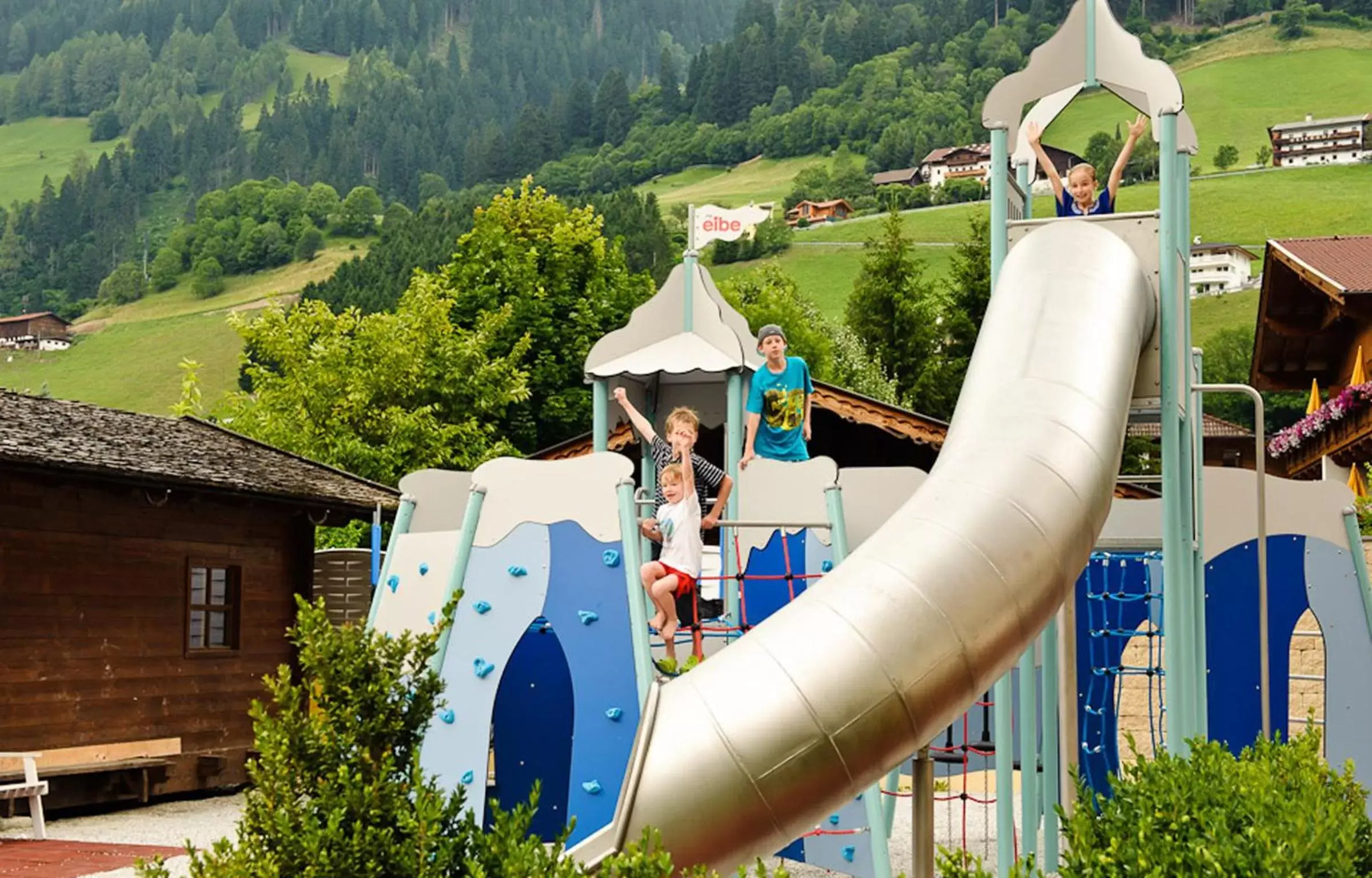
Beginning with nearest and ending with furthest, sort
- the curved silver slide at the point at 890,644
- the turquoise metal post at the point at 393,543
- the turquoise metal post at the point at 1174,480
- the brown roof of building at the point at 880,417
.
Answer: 1. the curved silver slide at the point at 890,644
2. the turquoise metal post at the point at 1174,480
3. the turquoise metal post at the point at 393,543
4. the brown roof of building at the point at 880,417

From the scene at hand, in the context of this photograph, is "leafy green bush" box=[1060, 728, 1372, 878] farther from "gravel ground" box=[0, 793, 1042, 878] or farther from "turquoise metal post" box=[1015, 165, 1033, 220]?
"gravel ground" box=[0, 793, 1042, 878]

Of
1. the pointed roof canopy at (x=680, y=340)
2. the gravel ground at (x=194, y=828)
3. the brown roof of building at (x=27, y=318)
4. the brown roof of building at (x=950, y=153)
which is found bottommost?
the gravel ground at (x=194, y=828)

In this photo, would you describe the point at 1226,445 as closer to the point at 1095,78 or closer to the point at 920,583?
the point at 1095,78

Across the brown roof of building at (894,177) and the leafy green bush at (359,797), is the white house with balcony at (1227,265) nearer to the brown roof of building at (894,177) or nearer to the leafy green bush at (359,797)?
the brown roof of building at (894,177)

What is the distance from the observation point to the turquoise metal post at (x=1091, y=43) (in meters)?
10.8

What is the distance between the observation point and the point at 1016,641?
6.90 metres

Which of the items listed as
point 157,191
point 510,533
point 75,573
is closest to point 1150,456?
point 75,573

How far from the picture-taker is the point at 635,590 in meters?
8.75

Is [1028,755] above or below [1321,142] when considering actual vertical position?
below

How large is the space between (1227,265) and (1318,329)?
66.0m

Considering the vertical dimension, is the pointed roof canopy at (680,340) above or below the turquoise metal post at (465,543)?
above

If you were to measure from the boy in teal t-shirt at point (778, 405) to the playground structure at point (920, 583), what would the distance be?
348 mm

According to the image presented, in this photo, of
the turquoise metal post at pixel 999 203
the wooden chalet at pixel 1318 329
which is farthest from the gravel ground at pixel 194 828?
the wooden chalet at pixel 1318 329

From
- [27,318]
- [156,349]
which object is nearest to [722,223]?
[156,349]
